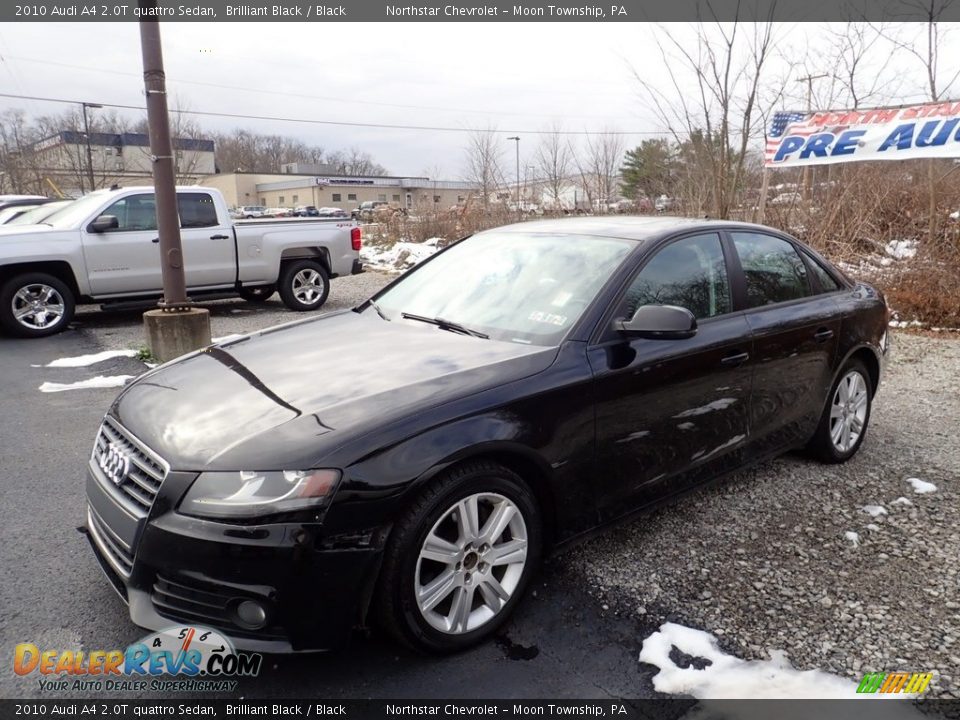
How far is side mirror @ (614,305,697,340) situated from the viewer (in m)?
2.96

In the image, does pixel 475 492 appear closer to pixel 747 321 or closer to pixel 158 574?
pixel 158 574

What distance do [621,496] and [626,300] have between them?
2.97ft

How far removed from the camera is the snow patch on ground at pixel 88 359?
7.10 meters

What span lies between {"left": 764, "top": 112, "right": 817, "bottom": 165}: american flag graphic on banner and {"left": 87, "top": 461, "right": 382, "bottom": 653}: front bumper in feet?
33.9

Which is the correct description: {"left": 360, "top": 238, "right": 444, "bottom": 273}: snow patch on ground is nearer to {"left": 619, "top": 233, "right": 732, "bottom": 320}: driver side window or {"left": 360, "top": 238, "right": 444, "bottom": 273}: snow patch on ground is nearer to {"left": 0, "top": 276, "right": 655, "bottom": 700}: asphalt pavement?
{"left": 619, "top": 233, "right": 732, "bottom": 320}: driver side window

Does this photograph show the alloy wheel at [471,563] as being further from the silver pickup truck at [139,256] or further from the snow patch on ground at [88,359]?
the silver pickup truck at [139,256]

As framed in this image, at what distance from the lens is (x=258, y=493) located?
220cm

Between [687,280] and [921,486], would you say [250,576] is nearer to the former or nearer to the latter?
[687,280]

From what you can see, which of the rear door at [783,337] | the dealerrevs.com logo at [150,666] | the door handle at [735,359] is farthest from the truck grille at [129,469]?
the rear door at [783,337]

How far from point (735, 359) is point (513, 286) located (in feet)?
3.98

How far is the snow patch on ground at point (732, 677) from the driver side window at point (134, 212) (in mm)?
8627

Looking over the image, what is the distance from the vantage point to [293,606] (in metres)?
2.19

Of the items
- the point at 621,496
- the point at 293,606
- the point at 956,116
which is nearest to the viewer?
the point at 293,606

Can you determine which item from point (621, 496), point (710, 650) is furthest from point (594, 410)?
point (710, 650)
